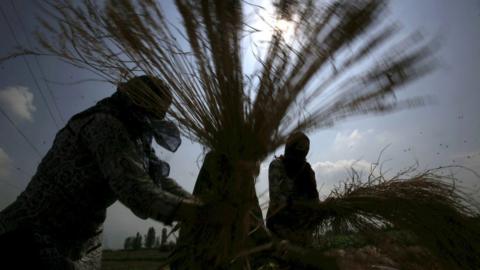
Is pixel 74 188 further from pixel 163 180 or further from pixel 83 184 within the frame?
pixel 163 180

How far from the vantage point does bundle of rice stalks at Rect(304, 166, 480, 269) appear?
122 centimetres

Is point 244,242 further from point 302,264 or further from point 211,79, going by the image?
point 211,79

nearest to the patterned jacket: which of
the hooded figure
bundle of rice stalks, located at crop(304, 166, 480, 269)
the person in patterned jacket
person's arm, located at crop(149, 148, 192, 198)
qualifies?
the person in patterned jacket

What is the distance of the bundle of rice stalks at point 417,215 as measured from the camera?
122cm

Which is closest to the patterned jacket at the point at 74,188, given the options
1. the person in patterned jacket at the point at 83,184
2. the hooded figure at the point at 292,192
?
the person in patterned jacket at the point at 83,184

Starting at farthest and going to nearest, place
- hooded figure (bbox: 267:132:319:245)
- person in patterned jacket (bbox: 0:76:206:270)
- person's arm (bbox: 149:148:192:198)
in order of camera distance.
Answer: person's arm (bbox: 149:148:192:198), hooded figure (bbox: 267:132:319:245), person in patterned jacket (bbox: 0:76:206:270)

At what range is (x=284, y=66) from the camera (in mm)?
958

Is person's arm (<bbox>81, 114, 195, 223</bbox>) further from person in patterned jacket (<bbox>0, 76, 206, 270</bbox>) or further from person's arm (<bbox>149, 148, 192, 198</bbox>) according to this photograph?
person's arm (<bbox>149, 148, 192, 198</bbox>)

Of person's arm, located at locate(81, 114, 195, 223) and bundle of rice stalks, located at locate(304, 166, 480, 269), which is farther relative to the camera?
bundle of rice stalks, located at locate(304, 166, 480, 269)

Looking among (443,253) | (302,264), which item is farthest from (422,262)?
(302,264)

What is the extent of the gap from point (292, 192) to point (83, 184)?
124cm

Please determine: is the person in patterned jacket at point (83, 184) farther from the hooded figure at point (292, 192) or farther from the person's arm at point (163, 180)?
the hooded figure at point (292, 192)

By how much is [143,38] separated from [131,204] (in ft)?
1.49

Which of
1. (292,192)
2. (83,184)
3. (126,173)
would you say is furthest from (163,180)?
(292,192)
